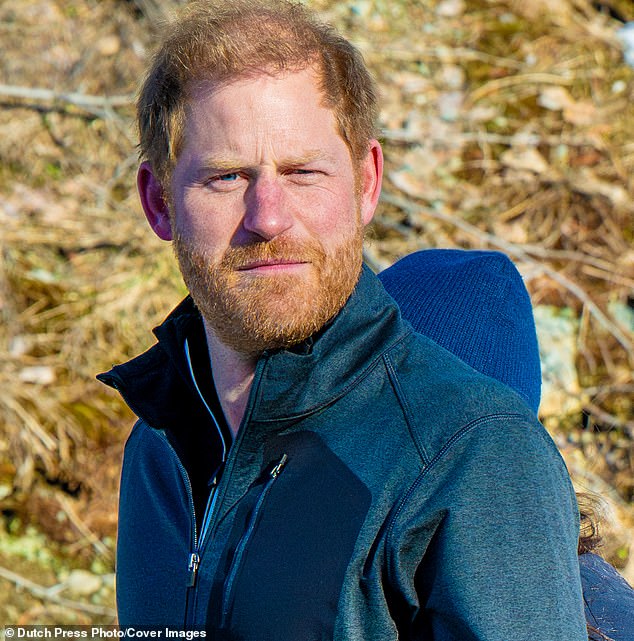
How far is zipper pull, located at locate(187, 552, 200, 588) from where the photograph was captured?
5.13ft

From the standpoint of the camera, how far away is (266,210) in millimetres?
1570

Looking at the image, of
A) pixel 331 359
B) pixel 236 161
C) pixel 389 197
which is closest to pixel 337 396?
pixel 331 359

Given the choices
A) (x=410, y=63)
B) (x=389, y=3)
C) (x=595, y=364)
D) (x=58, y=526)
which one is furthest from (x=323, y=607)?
(x=389, y=3)

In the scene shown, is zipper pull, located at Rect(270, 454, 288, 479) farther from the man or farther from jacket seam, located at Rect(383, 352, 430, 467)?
jacket seam, located at Rect(383, 352, 430, 467)

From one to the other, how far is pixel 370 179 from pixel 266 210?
411mm

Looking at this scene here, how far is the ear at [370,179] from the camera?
1864 mm

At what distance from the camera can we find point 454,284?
6.97 ft

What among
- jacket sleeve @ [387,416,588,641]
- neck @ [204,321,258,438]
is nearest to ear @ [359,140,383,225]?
neck @ [204,321,258,438]

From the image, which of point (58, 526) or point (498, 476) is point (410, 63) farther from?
point (498, 476)

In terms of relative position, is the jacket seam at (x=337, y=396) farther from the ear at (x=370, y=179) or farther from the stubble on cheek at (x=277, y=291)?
the ear at (x=370, y=179)

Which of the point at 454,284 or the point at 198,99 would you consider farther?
the point at 454,284

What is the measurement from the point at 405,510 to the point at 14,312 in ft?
10.9

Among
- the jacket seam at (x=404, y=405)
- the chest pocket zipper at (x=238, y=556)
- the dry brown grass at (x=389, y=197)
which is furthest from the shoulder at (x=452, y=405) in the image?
the dry brown grass at (x=389, y=197)

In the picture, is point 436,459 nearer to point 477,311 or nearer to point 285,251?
point 285,251
